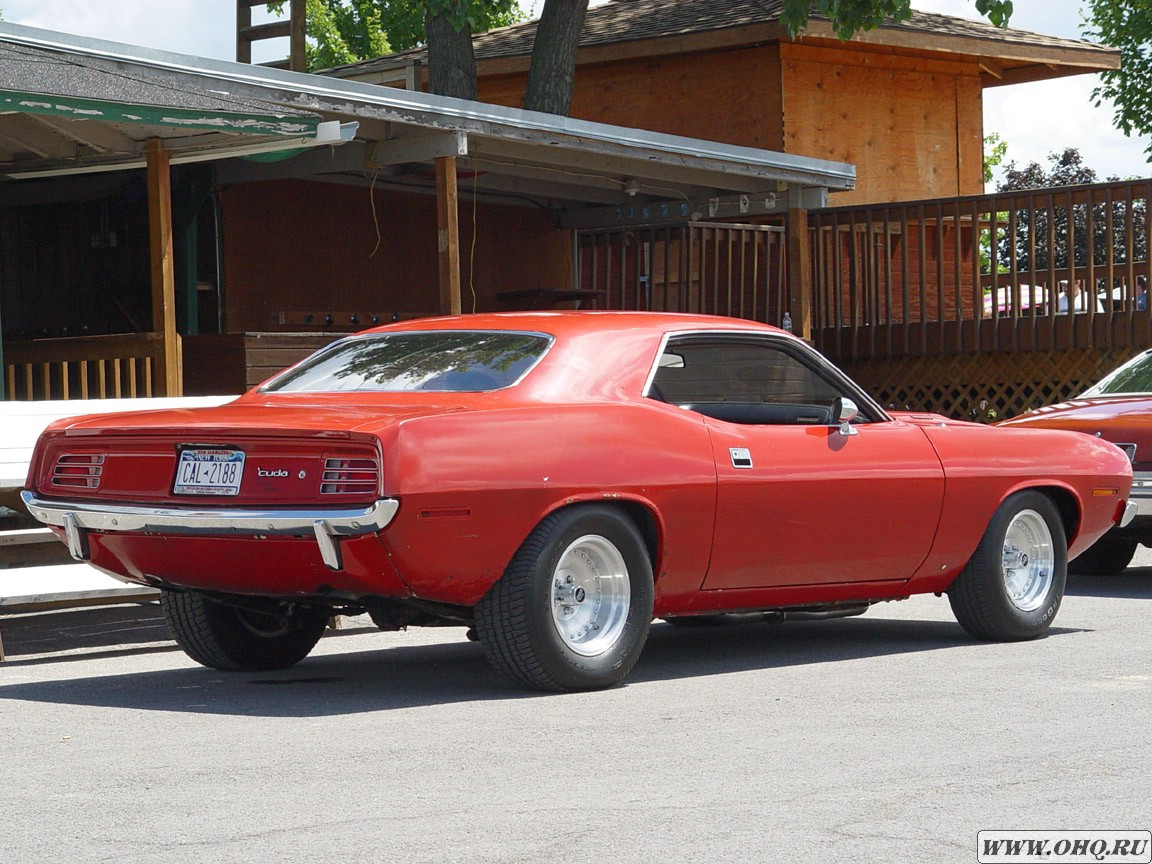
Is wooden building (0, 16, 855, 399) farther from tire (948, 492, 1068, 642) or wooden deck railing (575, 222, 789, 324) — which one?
tire (948, 492, 1068, 642)

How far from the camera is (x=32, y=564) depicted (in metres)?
8.84

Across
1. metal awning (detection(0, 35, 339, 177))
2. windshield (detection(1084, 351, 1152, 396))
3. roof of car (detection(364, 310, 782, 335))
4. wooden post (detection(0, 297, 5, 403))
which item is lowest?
windshield (detection(1084, 351, 1152, 396))

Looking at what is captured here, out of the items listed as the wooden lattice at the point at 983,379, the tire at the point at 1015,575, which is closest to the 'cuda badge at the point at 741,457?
the tire at the point at 1015,575

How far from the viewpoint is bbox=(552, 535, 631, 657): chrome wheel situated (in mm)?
6633

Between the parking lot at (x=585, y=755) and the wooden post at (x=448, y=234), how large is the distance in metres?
5.69

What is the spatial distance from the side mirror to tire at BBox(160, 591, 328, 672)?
2296 millimetres

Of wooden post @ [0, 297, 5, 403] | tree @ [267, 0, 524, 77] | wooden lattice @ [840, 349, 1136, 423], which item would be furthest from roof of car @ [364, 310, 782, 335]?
→ tree @ [267, 0, 524, 77]

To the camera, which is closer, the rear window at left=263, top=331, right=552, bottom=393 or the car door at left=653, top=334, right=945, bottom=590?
the rear window at left=263, top=331, right=552, bottom=393

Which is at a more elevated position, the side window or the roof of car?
the roof of car

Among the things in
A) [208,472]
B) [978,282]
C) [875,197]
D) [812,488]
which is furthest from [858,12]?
[208,472]

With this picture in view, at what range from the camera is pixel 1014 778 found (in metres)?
5.05

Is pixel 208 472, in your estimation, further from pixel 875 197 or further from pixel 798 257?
pixel 875 197

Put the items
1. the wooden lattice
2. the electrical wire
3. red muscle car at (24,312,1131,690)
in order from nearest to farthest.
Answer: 1. red muscle car at (24,312,1131,690)
2. the electrical wire
3. the wooden lattice

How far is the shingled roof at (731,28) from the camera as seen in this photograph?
856 inches
